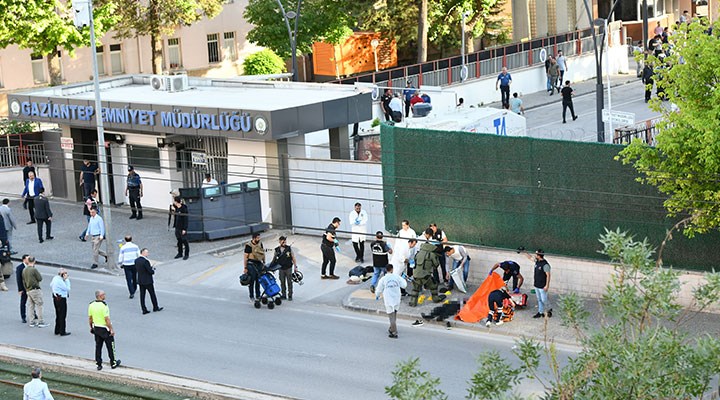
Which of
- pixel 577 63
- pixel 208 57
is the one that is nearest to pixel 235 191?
pixel 577 63

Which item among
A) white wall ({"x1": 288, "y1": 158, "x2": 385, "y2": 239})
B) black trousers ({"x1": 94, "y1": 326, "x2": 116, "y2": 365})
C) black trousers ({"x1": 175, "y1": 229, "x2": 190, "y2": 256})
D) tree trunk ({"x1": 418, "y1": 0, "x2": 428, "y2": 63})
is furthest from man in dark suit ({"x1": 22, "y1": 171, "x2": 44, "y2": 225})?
tree trunk ({"x1": 418, "y1": 0, "x2": 428, "y2": 63})

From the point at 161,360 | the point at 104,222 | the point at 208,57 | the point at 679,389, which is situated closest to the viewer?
the point at 679,389

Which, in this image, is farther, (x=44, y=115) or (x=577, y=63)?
(x=577, y=63)

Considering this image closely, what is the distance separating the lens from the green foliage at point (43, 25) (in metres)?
39.5

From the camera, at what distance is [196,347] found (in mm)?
21859

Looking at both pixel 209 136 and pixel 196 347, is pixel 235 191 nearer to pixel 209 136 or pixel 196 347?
pixel 209 136

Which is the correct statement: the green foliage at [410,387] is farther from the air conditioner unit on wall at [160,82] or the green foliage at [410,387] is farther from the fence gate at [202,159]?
the air conditioner unit on wall at [160,82]

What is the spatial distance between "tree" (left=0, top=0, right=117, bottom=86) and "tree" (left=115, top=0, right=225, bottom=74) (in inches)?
209

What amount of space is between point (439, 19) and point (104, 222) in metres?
26.5

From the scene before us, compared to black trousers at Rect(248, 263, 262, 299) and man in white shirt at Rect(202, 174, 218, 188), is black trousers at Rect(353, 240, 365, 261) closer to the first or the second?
black trousers at Rect(248, 263, 262, 299)

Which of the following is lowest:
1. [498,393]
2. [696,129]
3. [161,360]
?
[161,360]

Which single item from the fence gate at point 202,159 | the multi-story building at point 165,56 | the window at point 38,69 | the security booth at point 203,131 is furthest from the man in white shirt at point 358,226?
the window at point 38,69

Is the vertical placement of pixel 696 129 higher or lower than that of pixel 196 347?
higher

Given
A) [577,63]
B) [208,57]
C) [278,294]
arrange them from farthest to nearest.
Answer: [208,57]
[577,63]
[278,294]
